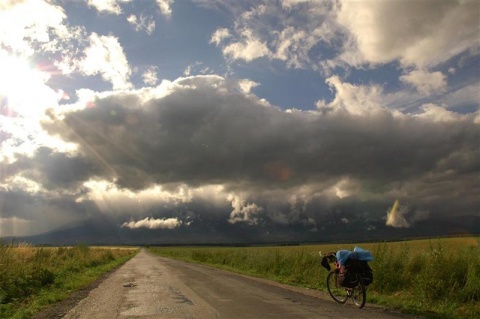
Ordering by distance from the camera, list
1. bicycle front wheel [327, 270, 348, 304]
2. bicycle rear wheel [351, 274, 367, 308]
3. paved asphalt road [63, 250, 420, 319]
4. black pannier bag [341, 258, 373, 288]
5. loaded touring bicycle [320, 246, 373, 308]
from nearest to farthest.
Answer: paved asphalt road [63, 250, 420, 319] → bicycle rear wheel [351, 274, 367, 308] → loaded touring bicycle [320, 246, 373, 308] → black pannier bag [341, 258, 373, 288] → bicycle front wheel [327, 270, 348, 304]

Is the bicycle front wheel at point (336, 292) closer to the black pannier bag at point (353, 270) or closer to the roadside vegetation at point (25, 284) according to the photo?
the black pannier bag at point (353, 270)

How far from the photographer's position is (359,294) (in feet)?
45.9

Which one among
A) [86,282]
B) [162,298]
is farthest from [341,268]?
[86,282]

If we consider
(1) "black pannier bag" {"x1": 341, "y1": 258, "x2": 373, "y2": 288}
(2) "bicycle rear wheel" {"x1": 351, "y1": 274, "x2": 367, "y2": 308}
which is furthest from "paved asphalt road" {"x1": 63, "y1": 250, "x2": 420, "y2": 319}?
(1) "black pannier bag" {"x1": 341, "y1": 258, "x2": 373, "y2": 288}

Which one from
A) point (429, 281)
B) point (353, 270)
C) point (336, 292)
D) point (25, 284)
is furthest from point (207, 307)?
point (25, 284)

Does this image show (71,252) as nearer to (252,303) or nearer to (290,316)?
(252,303)

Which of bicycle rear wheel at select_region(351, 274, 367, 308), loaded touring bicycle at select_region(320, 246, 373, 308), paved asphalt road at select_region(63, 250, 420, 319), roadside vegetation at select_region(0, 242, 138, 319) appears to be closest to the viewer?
paved asphalt road at select_region(63, 250, 420, 319)

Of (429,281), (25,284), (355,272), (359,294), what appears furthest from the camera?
(25,284)

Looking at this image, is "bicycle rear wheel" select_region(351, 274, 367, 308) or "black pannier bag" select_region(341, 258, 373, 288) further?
"black pannier bag" select_region(341, 258, 373, 288)

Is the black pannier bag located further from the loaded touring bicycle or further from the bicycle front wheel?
the bicycle front wheel

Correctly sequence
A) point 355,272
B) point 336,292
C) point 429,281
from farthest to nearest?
point 336,292
point 429,281
point 355,272

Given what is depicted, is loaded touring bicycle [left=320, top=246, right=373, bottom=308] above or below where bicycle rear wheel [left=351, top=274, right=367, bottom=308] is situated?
above

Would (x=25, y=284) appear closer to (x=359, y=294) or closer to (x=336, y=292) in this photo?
(x=336, y=292)

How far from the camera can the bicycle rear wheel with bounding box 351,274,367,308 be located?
527 inches
